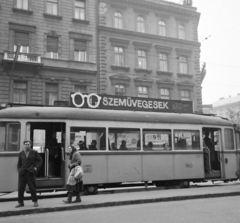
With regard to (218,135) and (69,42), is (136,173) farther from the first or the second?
(69,42)

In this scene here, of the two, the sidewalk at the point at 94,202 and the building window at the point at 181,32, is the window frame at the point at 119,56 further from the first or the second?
the sidewalk at the point at 94,202

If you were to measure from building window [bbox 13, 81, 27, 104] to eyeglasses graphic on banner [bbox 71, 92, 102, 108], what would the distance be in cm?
1259

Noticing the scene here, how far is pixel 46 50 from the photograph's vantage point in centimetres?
2362

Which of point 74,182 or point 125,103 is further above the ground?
point 125,103

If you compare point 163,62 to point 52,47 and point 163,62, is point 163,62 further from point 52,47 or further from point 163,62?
point 52,47

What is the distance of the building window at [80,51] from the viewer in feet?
81.3

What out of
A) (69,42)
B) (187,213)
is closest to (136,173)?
(187,213)

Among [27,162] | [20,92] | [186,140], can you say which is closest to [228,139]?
[186,140]

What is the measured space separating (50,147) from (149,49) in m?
19.0

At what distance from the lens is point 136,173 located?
11.1 metres

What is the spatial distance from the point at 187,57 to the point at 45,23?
13.8m

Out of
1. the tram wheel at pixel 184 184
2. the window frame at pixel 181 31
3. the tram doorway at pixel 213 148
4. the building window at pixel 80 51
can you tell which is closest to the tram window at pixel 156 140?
the tram wheel at pixel 184 184

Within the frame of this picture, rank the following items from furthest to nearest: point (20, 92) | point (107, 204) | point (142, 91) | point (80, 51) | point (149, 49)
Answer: point (149, 49) < point (142, 91) < point (80, 51) < point (20, 92) < point (107, 204)

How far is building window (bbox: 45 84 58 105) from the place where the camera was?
2344cm
